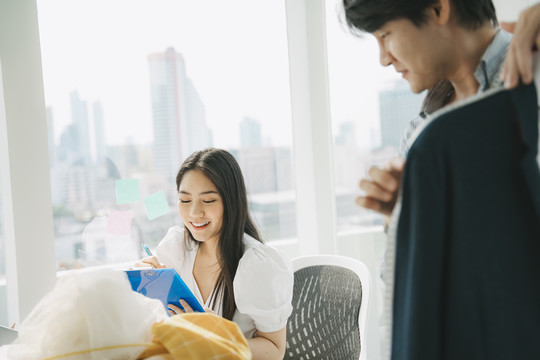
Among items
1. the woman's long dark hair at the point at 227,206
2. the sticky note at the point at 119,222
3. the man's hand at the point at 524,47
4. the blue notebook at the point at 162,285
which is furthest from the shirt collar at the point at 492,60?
the sticky note at the point at 119,222

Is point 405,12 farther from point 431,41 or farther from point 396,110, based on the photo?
point 396,110

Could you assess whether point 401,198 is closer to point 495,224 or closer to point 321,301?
point 495,224

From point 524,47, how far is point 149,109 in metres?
1.83

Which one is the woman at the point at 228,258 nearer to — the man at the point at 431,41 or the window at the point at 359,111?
the window at the point at 359,111

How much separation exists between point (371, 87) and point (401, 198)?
148cm

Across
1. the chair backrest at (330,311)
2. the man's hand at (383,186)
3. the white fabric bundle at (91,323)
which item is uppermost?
the man's hand at (383,186)

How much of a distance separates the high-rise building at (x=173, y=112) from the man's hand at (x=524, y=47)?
5.89 feet

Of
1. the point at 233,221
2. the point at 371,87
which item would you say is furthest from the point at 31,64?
the point at 371,87

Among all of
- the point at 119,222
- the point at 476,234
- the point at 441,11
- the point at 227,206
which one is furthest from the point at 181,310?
the point at 119,222

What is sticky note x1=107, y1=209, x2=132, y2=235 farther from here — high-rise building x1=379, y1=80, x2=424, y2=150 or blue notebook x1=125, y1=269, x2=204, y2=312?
high-rise building x1=379, y1=80, x2=424, y2=150

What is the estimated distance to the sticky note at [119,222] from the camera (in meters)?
2.09

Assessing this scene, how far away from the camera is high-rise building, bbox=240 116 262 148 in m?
2.43

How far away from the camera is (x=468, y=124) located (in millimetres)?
655

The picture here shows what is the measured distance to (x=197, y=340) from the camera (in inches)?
27.0
